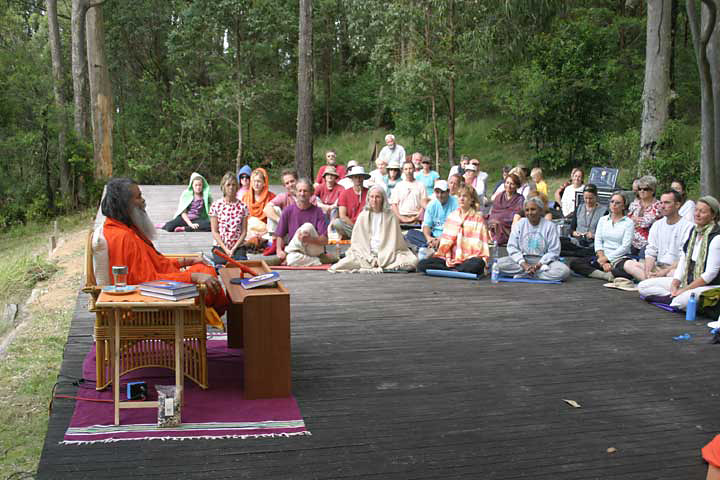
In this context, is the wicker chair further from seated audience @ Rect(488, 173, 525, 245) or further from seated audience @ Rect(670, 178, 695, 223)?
seated audience @ Rect(488, 173, 525, 245)

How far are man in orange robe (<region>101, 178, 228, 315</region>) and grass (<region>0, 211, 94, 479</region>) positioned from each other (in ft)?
3.75

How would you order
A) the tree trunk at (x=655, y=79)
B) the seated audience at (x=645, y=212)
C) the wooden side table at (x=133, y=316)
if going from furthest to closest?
1. the tree trunk at (x=655, y=79)
2. the seated audience at (x=645, y=212)
3. the wooden side table at (x=133, y=316)

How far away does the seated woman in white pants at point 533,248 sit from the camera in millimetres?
8578

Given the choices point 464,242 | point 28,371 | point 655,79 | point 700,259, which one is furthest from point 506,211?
point 28,371

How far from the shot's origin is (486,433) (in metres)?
4.18

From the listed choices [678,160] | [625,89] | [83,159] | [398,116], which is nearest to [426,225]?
[678,160]

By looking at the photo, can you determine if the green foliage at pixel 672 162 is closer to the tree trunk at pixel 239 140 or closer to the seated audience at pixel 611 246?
the seated audience at pixel 611 246

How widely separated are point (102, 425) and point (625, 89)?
64.5 feet

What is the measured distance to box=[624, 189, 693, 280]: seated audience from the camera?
7.88m

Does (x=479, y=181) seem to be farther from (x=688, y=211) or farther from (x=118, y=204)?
(x=118, y=204)

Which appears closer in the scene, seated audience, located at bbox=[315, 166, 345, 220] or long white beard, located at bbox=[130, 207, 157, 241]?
long white beard, located at bbox=[130, 207, 157, 241]

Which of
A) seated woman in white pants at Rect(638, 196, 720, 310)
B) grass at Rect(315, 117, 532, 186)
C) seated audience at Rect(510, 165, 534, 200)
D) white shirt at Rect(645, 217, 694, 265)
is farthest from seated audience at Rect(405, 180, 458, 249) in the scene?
grass at Rect(315, 117, 532, 186)

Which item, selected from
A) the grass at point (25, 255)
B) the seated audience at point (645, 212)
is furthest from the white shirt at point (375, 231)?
the grass at point (25, 255)

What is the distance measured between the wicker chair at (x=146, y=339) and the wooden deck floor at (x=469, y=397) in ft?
1.25
